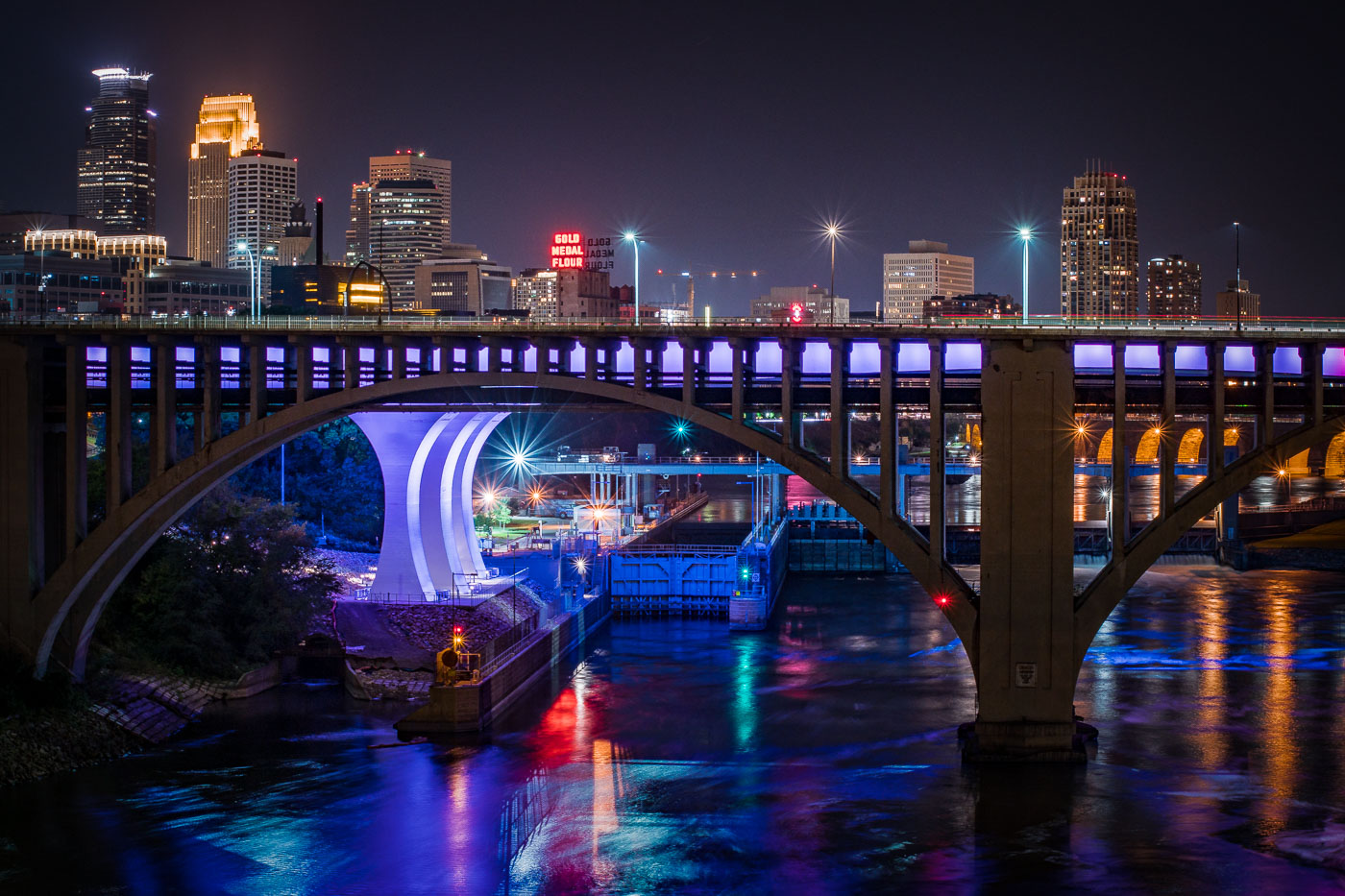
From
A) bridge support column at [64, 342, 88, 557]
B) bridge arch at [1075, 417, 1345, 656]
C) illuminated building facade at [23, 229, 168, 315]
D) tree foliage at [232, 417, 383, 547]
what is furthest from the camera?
illuminated building facade at [23, 229, 168, 315]

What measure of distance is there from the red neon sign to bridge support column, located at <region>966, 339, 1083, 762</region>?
88.1 metres

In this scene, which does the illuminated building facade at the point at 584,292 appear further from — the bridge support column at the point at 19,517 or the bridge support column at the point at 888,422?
the bridge support column at the point at 888,422

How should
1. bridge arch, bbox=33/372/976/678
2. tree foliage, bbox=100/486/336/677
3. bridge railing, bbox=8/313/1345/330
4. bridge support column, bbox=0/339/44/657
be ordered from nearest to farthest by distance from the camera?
bridge railing, bbox=8/313/1345/330 → bridge arch, bbox=33/372/976/678 → bridge support column, bbox=0/339/44/657 → tree foliage, bbox=100/486/336/677

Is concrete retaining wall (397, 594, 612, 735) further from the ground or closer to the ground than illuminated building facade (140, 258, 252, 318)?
closer to the ground

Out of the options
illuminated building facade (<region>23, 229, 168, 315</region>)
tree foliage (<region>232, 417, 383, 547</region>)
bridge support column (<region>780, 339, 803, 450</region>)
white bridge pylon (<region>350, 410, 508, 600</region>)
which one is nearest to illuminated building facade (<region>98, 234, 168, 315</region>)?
illuminated building facade (<region>23, 229, 168, 315</region>)

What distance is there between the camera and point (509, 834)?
33.0 meters

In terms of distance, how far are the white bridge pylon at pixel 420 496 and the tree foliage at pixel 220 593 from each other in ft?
18.7

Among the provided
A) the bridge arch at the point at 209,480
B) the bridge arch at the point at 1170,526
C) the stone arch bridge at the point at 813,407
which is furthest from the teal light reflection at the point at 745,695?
the bridge arch at the point at 1170,526

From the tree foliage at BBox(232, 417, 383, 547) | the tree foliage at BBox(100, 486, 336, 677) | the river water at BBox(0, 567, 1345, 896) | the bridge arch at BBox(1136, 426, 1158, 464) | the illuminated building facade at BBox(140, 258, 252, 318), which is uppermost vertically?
the illuminated building facade at BBox(140, 258, 252, 318)

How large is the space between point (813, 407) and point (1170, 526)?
10.2 meters

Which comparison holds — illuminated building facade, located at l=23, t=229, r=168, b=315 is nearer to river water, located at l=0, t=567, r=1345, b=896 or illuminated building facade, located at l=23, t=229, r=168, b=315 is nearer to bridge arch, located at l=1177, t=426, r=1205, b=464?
bridge arch, located at l=1177, t=426, r=1205, b=464

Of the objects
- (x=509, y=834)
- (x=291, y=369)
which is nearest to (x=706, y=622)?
(x=291, y=369)

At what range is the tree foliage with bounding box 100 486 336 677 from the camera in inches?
1806

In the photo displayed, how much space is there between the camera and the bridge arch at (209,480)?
3638cm
